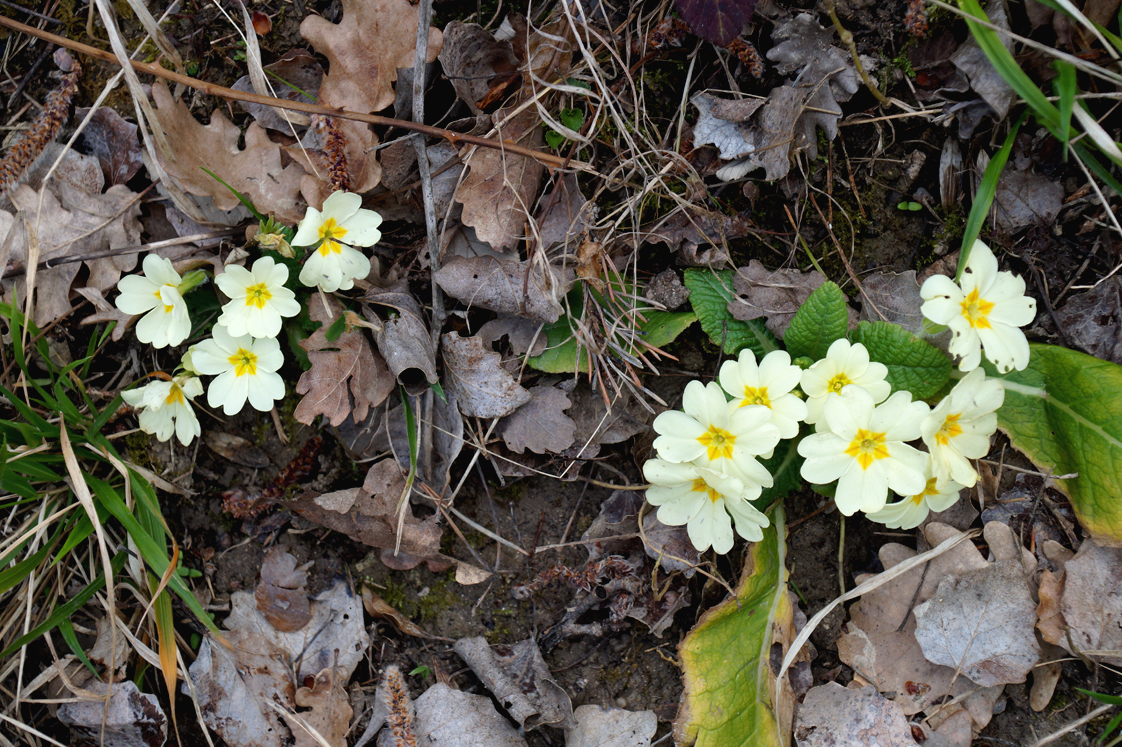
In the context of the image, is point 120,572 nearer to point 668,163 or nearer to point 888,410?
point 668,163

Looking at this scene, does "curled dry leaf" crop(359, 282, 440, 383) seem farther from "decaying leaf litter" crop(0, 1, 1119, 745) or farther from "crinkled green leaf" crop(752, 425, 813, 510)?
"crinkled green leaf" crop(752, 425, 813, 510)

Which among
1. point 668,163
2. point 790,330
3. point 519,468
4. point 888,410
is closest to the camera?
point 888,410

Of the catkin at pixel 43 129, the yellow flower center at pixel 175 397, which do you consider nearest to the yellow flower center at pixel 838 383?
Answer: the yellow flower center at pixel 175 397

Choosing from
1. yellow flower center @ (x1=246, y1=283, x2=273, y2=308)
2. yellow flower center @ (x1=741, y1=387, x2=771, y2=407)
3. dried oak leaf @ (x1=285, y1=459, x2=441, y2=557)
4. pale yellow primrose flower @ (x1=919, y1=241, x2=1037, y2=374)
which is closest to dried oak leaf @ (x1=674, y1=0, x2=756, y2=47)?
pale yellow primrose flower @ (x1=919, y1=241, x2=1037, y2=374)

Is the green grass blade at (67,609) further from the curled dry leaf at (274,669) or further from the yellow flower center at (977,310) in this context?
the yellow flower center at (977,310)

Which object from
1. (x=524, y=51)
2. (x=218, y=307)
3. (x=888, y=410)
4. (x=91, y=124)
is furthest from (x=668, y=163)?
(x=91, y=124)

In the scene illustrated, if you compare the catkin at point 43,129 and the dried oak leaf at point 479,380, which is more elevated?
the catkin at point 43,129
